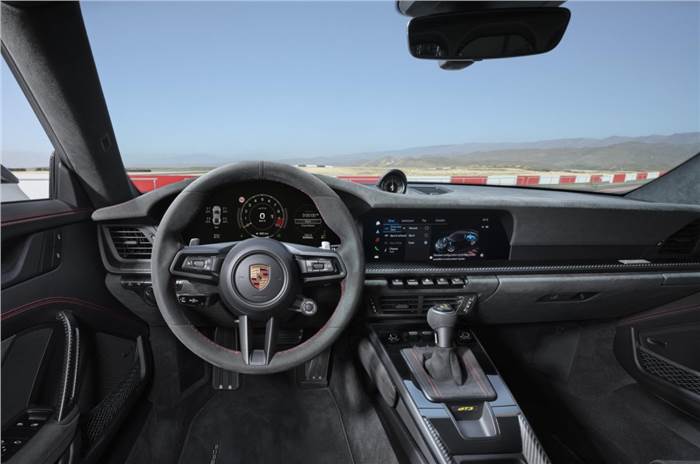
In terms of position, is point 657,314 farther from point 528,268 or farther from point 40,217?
point 40,217

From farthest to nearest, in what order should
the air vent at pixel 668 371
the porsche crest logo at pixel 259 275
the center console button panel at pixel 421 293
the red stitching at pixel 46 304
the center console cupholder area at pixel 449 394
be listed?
the air vent at pixel 668 371, the center console button panel at pixel 421 293, the center console cupholder area at pixel 449 394, the porsche crest logo at pixel 259 275, the red stitching at pixel 46 304

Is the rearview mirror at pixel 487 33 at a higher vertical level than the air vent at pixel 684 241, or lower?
higher

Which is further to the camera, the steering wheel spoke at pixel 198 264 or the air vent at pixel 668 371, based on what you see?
the air vent at pixel 668 371

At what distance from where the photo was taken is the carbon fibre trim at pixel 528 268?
2.10 m

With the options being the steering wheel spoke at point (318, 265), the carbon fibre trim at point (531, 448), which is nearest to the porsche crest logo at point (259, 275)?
the steering wheel spoke at point (318, 265)

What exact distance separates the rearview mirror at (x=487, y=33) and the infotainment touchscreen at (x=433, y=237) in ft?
2.37

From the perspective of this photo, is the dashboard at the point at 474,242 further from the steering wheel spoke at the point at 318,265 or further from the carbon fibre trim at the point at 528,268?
the steering wheel spoke at the point at 318,265

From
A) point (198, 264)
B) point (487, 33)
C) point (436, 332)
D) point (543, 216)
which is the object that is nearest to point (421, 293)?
point (436, 332)

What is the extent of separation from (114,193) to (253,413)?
1381mm

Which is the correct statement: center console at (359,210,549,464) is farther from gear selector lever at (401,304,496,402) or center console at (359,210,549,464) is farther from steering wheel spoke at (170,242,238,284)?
steering wheel spoke at (170,242,238,284)

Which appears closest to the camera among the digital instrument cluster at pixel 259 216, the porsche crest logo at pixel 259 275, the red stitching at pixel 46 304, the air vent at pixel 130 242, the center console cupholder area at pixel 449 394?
the red stitching at pixel 46 304

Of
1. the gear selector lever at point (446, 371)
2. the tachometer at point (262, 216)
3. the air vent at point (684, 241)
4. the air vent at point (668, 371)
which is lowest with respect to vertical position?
the air vent at point (668, 371)

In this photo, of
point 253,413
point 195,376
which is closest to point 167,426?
point 195,376

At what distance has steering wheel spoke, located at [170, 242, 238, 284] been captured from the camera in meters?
1.61
